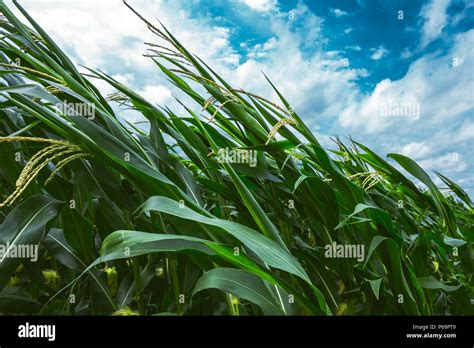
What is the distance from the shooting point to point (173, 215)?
50cm

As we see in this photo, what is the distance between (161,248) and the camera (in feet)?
1.38

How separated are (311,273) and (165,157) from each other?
300mm

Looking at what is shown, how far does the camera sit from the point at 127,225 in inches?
25.2

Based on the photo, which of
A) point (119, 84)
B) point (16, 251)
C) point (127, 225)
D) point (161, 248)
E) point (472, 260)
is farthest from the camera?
point (472, 260)

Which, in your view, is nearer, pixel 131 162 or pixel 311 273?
pixel 131 162

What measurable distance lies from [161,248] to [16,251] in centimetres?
22

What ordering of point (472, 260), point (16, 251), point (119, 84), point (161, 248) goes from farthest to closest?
point (472, 260), point (119, 84), point (16, 251), point (161, 248)

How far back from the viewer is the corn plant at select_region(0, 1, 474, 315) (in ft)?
1.62

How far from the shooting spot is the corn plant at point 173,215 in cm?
49

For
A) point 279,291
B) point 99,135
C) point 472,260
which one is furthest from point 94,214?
point 472,260
